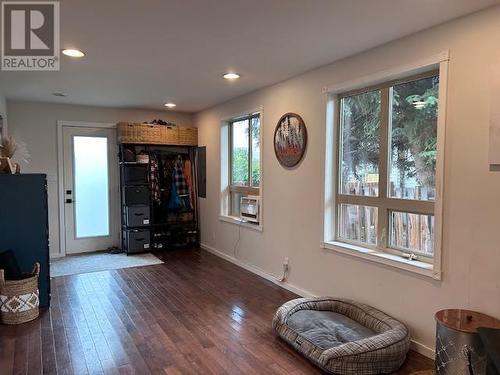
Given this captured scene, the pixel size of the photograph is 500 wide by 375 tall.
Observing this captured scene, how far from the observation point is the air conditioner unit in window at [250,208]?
185 inches

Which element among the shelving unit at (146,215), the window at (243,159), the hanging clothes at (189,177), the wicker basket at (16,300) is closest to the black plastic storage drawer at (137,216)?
the shelving unit at (146,215)

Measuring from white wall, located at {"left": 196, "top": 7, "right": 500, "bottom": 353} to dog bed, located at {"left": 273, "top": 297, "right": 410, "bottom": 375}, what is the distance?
7.3 inches

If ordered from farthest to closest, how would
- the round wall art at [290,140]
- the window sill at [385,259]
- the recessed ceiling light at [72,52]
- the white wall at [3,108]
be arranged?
the white wall at [3,108] < the round wall art at [290,140] < the recessed ceiling light at [72,52] < the window sill at [385,259]

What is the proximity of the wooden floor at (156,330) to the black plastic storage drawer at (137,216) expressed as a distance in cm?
122

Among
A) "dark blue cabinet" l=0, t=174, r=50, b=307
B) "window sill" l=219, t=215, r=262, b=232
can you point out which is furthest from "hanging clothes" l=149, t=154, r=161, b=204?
"dark blue cabinet" l=0, t=174, r=50, b=307

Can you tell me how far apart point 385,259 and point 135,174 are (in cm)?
410

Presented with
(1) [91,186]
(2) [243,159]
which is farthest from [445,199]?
(1) [91,186]

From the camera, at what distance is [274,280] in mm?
4305

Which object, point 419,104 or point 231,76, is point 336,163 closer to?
point 419,104

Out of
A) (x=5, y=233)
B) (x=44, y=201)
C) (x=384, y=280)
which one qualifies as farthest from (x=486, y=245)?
(x=5, y=233)

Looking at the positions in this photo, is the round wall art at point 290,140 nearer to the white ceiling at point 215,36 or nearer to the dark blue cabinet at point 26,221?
the white ceiling at point 215,36

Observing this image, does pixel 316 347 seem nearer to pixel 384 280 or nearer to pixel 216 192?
pixel 384 280

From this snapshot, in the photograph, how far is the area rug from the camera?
4812mm

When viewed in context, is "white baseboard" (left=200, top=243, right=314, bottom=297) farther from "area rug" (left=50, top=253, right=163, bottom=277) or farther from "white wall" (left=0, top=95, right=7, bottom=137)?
"white wall" (left=0, top=95, right=7, bottom=137)
